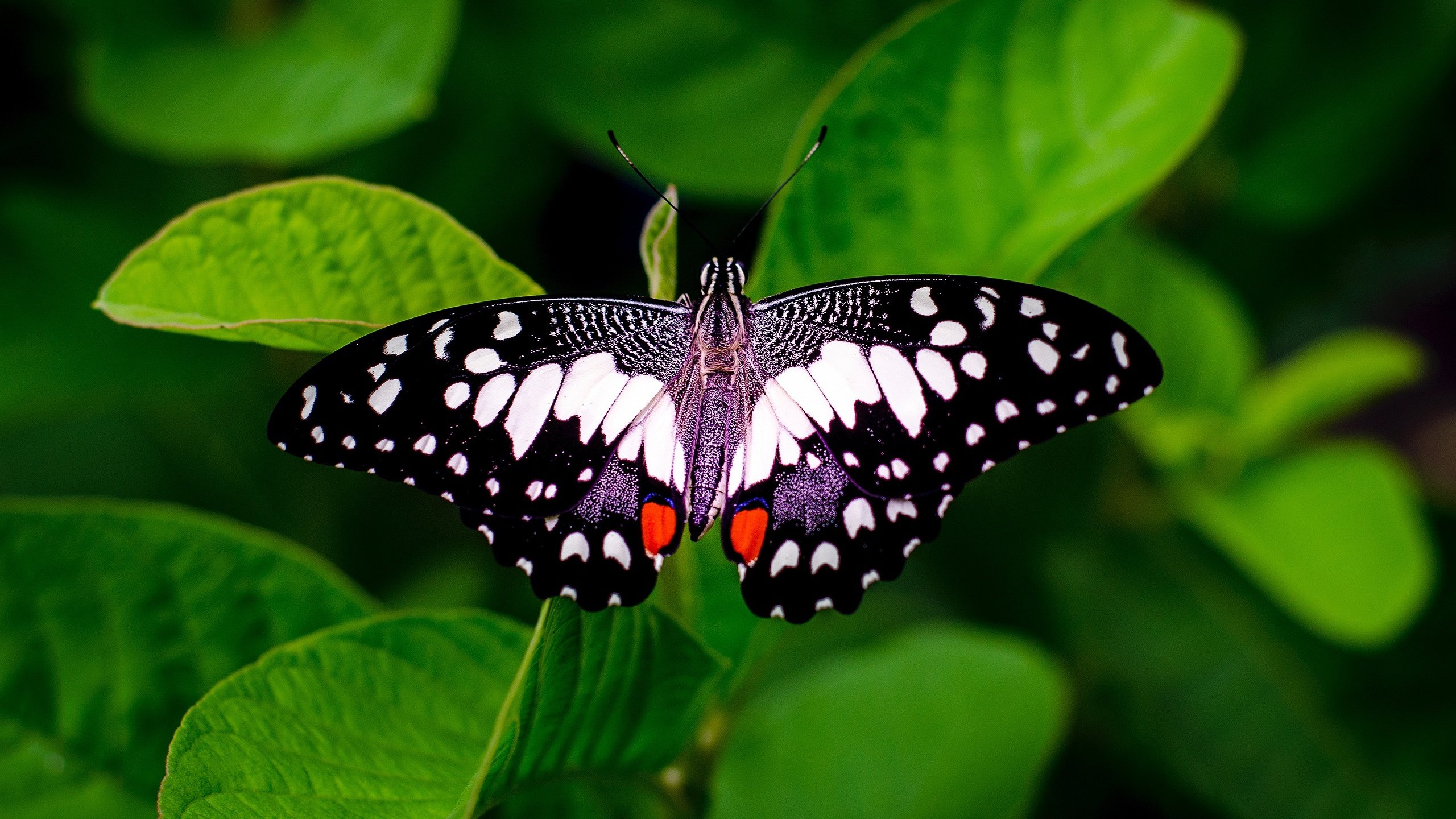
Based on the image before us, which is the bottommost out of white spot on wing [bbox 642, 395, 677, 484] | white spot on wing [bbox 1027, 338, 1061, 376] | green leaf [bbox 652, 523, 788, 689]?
green leaf [bbox 652, 523, 788, 689]

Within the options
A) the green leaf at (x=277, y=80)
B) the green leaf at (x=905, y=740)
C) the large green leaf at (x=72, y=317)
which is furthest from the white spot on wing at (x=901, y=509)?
the large green leaf at (x=72, y=317)

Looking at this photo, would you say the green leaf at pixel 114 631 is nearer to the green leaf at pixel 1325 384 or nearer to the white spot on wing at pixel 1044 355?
the white spot on wing at pixel 1044 355

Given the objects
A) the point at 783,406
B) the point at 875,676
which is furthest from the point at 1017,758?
the point at 783,406

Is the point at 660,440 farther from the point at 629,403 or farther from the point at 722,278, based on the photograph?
the point at 722,278

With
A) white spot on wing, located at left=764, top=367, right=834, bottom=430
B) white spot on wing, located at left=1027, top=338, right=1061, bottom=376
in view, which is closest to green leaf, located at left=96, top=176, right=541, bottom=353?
white spot on wing, located at left=764, top=367, right=834, bottom=430

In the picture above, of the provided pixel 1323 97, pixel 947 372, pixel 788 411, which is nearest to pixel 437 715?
pixel 788 411

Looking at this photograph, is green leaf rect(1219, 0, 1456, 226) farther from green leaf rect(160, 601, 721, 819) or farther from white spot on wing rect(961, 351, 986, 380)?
green leaf rect(160, 601, 721, 819)

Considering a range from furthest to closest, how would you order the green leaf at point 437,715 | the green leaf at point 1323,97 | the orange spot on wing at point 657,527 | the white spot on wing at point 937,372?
1. the green leaf at point 1323,97
2. the white spot on wing at point 937,372
3. the orange spot on wing at point 657,527
4. the green leaf at point 437,715
